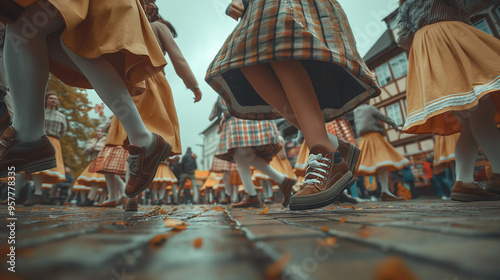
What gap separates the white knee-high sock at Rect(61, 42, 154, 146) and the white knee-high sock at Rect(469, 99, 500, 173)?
2126 millimetres

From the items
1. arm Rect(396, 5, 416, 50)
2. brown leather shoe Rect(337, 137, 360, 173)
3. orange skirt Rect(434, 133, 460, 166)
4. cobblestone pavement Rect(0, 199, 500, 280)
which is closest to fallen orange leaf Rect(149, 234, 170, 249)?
cobblestone pavement Rect(0, 199, 500, 280)

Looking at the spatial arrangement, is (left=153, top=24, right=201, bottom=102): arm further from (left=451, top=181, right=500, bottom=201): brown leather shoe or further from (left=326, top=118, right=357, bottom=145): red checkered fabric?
(left=326, top=118, right=357, bottom=145): red checkered fabric

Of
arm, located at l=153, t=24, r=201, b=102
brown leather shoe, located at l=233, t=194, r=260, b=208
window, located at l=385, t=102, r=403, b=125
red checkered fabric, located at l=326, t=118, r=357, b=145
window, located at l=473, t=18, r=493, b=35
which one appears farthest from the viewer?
window, located at l=385, t=102, r=403, b=125

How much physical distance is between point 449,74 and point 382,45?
14319mm

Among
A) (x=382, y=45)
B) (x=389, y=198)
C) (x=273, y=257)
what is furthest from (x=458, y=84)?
(x=382, y=45)

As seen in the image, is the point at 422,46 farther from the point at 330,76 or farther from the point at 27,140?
the point at 27,140

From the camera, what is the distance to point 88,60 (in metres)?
1.22

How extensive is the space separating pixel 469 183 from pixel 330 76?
3.82ft

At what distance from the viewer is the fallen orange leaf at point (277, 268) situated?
11.4 inches

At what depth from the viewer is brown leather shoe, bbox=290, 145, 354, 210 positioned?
1174 mm

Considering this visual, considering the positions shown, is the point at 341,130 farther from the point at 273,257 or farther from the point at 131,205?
the point at 273,257

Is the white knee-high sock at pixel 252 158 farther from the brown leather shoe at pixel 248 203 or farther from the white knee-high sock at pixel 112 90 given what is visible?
the white knee-high sock at pixel 112 90

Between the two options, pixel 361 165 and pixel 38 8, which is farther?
pixel 361 165

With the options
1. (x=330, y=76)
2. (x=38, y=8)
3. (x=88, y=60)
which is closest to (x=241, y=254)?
(x=88, y=60)
